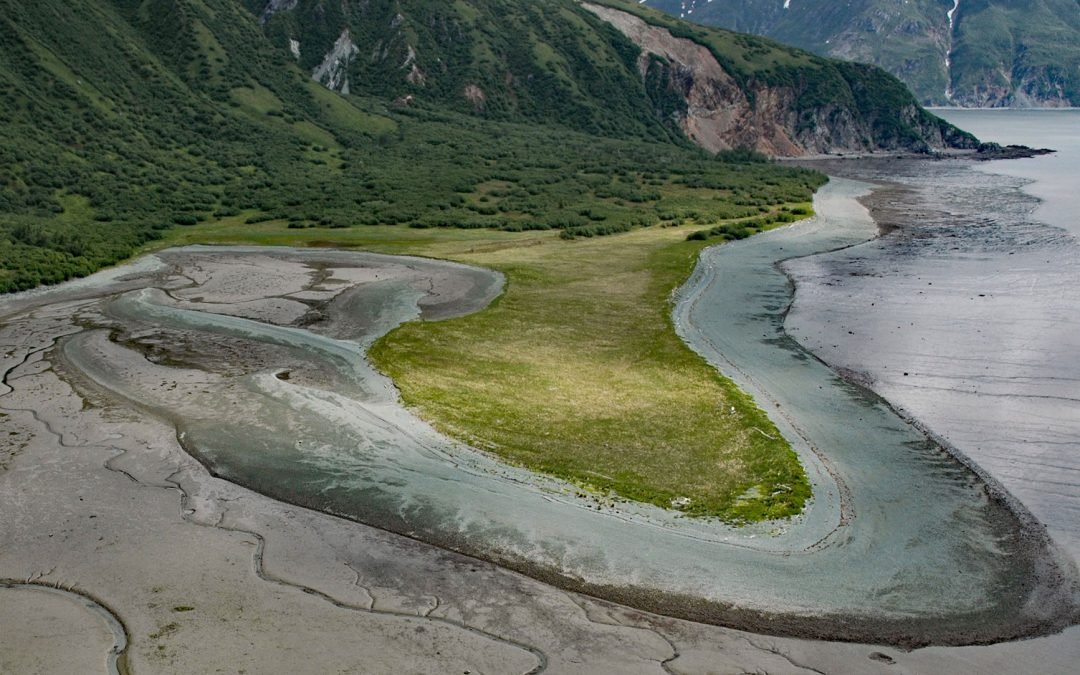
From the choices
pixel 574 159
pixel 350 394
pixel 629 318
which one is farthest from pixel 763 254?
pixel 574 159

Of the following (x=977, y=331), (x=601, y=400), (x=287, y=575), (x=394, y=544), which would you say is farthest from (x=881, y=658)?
(x=977, y=331)

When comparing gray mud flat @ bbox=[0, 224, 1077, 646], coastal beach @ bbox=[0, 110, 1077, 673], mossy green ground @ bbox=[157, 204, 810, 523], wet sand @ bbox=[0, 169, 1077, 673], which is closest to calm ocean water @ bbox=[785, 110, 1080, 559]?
coastal beach @ bbox=[0, 110, 1077, 673]

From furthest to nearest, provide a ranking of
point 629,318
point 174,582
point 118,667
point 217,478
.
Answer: point 629,318 → point 217,478 → point 174,582 → point 118,667

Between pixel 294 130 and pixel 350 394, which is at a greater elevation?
pixel 294 130

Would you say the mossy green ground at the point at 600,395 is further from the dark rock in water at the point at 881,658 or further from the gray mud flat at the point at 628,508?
the dark rock in water at the point at 881,658

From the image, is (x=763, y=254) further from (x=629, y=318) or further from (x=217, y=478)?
(x=217, y=478)

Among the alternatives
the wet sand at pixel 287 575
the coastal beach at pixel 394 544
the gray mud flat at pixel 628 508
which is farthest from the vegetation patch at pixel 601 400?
the wet sand at pixel 287 575

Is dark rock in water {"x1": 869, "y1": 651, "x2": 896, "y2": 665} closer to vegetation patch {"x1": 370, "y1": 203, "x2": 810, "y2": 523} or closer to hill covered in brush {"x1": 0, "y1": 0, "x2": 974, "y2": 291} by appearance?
vegetation patch {"x1": 370, "y1": 203, "x2": 810, "y2": 523}

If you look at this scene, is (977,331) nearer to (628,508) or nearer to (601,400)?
(601,400)
